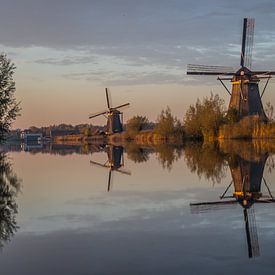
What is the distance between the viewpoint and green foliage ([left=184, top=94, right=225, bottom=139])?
202 feet

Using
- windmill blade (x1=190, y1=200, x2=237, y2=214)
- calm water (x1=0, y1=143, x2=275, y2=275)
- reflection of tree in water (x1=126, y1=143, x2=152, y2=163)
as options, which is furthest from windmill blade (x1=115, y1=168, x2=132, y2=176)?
windmill blade (x1=190, y1=200, x2=237, y2=214)

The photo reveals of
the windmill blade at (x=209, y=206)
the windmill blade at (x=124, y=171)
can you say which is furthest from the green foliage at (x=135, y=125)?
the windmill blade at (x=209, y=206)

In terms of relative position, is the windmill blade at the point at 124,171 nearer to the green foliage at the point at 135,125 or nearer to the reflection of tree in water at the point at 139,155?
the reflection of tree in water at the point at 139,155

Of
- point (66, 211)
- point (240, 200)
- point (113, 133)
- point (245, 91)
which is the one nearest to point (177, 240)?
point (66, 211)

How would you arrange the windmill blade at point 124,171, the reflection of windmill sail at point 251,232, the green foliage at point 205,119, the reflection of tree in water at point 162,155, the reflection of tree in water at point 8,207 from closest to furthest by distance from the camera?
the reflection of windmill sail at point 251,232 → the reflection of tree in water at point 8,207 → the windmill blade at point 124,171 → the reflection of tree in water at point 162,155 → the green foliage at point 205,119

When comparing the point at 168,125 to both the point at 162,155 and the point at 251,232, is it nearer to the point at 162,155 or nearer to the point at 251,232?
the point at 162,155

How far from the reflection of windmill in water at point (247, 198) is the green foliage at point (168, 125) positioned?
4962 cm

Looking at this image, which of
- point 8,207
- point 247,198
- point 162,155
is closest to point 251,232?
point 247,198

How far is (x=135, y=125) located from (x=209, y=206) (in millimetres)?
76645

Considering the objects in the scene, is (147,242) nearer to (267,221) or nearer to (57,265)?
(57,265)

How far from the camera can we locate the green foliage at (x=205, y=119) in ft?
202

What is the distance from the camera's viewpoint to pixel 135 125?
8881 cm

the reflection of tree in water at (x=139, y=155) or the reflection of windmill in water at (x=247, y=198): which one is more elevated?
the reflection of tree in water at (x=139, y=155)

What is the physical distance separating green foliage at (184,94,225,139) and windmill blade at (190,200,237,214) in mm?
49241
